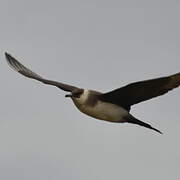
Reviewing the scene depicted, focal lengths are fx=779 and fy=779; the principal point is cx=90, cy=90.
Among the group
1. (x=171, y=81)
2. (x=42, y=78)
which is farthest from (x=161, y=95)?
(x=42, y=78)

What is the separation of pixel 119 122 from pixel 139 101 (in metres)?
0.60

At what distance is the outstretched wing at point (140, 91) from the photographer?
45.9 ft

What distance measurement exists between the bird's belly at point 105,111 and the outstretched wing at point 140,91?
126 millimetres

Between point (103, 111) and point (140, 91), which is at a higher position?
point (140, 91)

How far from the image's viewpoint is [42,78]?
16953 mm

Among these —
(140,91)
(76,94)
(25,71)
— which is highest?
(25,71)

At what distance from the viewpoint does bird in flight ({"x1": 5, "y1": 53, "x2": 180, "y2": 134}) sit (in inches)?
554

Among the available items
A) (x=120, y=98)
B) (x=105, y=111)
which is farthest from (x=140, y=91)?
(x=105, y=111)

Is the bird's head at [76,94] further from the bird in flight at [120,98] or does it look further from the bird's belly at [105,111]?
the bird's belly at [105,111]

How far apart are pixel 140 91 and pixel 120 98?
462 millimetres

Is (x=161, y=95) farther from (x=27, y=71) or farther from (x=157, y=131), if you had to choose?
(x=27, y=71)

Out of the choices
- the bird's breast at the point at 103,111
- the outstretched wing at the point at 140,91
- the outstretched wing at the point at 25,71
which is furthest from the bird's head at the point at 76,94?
the outstretched wing at the point at 25,71

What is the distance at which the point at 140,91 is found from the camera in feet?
47.3

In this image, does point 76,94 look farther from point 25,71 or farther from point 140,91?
point 25,71
